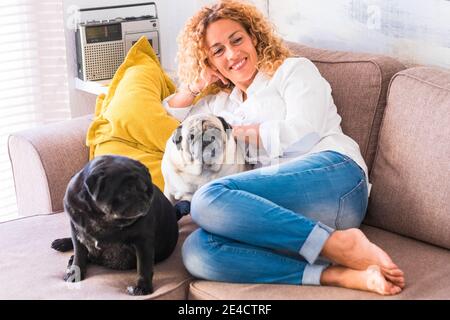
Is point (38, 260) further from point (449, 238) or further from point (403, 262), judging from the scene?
point (449, 238)

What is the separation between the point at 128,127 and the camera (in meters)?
2.63

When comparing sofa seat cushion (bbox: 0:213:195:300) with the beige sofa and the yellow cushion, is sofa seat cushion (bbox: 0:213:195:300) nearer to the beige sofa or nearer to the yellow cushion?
the beige sofa

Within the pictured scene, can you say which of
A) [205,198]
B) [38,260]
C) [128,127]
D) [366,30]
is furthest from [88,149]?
[366,30]

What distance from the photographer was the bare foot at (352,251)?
198cm

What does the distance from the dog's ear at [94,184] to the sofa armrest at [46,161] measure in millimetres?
729

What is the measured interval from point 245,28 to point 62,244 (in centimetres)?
92

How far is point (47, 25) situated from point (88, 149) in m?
0.89

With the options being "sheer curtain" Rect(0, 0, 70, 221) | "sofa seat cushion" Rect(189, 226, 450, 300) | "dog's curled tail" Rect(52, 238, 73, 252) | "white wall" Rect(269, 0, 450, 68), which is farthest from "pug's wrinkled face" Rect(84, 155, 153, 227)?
"sheer curtain" Rect(0, 0, 70, 221)

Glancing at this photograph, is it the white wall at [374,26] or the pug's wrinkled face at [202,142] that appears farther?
the white wall at [374,26]

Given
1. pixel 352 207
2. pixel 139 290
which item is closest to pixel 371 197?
pixel 352 207

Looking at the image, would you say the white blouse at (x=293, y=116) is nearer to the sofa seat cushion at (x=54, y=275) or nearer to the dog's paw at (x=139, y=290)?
the sofa seat cushion at (x=54, y=275)

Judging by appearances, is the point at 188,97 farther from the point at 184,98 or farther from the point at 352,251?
the point at 352,251

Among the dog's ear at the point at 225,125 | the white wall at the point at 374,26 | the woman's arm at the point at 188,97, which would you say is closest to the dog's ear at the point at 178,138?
the dog's ear at the point at 225,125
